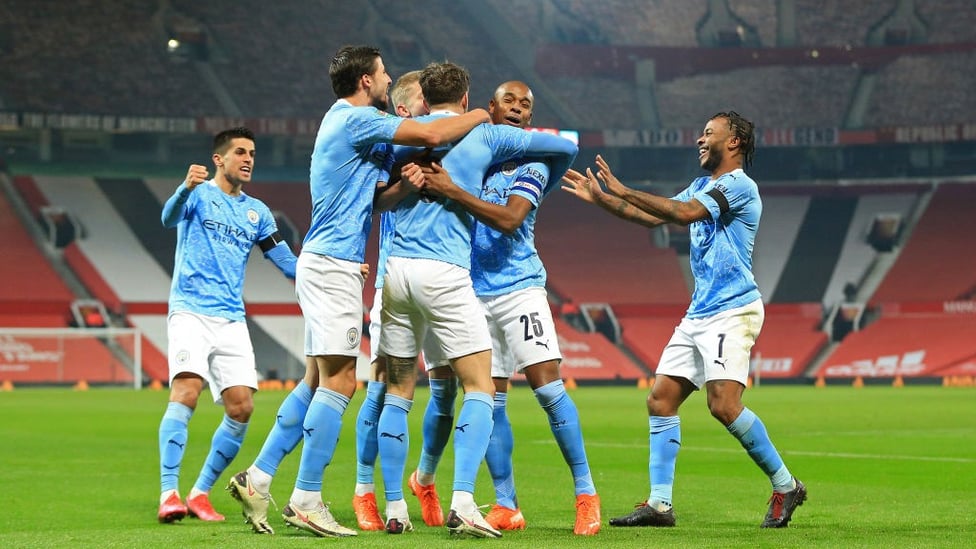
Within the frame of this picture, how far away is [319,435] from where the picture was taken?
6.61 meters

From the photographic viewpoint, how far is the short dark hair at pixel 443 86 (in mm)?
6836

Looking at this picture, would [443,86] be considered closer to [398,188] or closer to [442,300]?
[398,188]

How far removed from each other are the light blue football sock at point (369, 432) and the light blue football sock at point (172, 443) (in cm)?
117

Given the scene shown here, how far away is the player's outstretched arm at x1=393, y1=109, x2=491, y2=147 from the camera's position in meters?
6.40

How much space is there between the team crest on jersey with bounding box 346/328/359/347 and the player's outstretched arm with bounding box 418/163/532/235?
0.83 meters

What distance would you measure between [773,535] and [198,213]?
4.16 metres

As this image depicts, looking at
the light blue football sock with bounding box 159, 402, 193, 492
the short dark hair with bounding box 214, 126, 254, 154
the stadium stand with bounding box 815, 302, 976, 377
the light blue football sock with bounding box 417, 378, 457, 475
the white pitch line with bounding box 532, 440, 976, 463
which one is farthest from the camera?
the stadium stand with bounding box 815, 302, 976, 377

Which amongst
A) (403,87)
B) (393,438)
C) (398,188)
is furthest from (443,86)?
(393,438)

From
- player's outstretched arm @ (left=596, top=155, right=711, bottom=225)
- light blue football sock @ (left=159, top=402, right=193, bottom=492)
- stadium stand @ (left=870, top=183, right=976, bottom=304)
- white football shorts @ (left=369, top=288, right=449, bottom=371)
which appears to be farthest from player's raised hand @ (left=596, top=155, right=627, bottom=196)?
stadium stand @ (left=870, top=183, right=976, bottom=304)

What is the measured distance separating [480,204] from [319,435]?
146cm

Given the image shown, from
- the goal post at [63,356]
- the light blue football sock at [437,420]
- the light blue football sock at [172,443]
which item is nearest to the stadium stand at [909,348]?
the goal post at [63,356]

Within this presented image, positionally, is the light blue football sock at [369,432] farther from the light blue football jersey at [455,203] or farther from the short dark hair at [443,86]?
the short dark hair at [443,86]

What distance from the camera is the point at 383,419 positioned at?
23.0 ft

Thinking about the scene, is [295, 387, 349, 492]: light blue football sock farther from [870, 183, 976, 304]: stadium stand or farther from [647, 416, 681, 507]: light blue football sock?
[870, 183, 976, 304]: stadium stand
